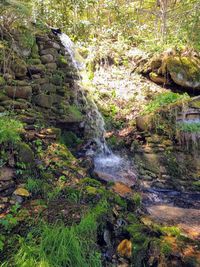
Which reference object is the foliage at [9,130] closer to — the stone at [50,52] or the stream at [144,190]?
the stream at [144,190]

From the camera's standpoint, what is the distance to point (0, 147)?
328cm

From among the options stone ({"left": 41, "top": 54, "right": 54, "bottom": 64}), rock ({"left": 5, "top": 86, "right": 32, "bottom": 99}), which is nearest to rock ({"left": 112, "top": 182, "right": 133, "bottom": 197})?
rock ({"left": 5, "top": 86, "right": 32, "bottom": 99})

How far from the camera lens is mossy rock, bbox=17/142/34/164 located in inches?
134

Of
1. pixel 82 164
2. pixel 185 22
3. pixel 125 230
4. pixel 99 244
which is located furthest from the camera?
pixel 185 22

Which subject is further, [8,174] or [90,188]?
[90,188]

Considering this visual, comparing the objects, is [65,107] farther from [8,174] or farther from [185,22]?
[185,22]

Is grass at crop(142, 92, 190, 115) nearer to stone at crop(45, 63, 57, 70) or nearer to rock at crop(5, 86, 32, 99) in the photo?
stone at crop(45, 63, 57, 70)

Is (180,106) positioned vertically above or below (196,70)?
below

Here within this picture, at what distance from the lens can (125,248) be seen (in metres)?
2.68

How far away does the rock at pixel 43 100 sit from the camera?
485 cm

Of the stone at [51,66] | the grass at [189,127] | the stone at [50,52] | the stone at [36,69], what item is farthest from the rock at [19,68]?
the grass at [189,127]

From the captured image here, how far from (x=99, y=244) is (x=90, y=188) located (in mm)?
806

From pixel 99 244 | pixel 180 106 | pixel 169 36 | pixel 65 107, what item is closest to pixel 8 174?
pixel 99 244

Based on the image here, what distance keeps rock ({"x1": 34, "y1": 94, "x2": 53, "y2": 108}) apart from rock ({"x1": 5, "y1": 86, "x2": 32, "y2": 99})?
9.0 inches
